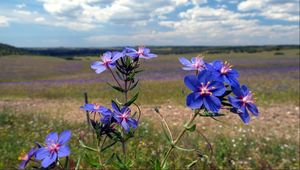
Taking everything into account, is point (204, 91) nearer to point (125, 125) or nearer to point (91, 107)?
point (125, 125)

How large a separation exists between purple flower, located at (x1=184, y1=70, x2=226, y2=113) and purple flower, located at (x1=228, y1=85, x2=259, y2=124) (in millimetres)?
97

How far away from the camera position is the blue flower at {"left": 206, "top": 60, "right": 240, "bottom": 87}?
180cm

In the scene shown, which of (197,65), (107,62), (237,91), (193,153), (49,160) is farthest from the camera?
(193,153)

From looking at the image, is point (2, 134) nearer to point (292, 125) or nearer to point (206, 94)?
point (206, 94)

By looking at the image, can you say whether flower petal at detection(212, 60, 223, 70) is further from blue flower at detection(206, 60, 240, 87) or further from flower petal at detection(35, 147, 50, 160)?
flower petal at detection(35, 147, 50, 160)

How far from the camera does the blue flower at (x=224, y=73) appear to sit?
5.92ft

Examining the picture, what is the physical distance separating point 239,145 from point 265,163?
0.90 metres

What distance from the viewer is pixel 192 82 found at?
179 centimetres

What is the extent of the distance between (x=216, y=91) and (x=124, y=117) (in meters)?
0.49

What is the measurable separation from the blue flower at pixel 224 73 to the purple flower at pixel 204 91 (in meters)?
0.03

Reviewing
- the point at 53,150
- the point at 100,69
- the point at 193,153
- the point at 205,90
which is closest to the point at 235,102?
the point at 205,90

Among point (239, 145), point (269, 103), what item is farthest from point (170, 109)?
point (239, 145)

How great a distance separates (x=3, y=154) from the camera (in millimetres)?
5832

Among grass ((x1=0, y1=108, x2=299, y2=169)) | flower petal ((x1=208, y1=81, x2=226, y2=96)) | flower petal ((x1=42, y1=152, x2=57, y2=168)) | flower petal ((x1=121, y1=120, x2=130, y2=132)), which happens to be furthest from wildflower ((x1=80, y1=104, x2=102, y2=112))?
grass ((x1=0, y1=108, x2=299, y2=169))
